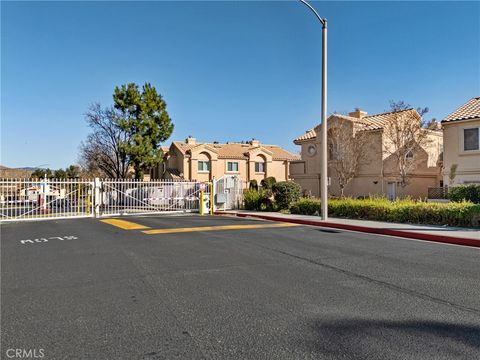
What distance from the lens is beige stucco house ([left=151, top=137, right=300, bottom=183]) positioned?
44.7 metres

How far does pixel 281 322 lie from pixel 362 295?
1.61 m

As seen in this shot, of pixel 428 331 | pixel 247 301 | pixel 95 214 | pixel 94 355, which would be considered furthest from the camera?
pixel 95 214

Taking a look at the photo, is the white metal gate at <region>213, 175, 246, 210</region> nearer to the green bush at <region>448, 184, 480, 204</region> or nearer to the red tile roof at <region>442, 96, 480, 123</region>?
the green bush at <region>448, 184, 480, 204</region>

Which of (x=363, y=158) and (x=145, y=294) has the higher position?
(x=363, y=158)

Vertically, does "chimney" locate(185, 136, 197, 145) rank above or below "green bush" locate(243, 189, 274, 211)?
above

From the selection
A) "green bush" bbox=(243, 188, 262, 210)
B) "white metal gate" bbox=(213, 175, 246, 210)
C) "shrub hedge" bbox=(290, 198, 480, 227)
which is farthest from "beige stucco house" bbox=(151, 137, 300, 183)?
"shrub hedge" bbox=(290, 198, 480, 227)

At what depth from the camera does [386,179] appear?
30.2 meters

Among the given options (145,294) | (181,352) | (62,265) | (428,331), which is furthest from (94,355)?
(62,265)

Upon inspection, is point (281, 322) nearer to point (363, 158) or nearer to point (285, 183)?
point (285, 183)

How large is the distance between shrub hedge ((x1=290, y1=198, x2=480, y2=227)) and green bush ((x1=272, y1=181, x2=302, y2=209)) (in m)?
1.85

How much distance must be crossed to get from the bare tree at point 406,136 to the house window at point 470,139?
14.7ft

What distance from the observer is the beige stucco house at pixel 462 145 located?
72.6ft

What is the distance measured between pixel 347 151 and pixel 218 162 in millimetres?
20290

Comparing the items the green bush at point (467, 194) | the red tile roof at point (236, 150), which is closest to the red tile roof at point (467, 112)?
the green bush at point (467, 194)
